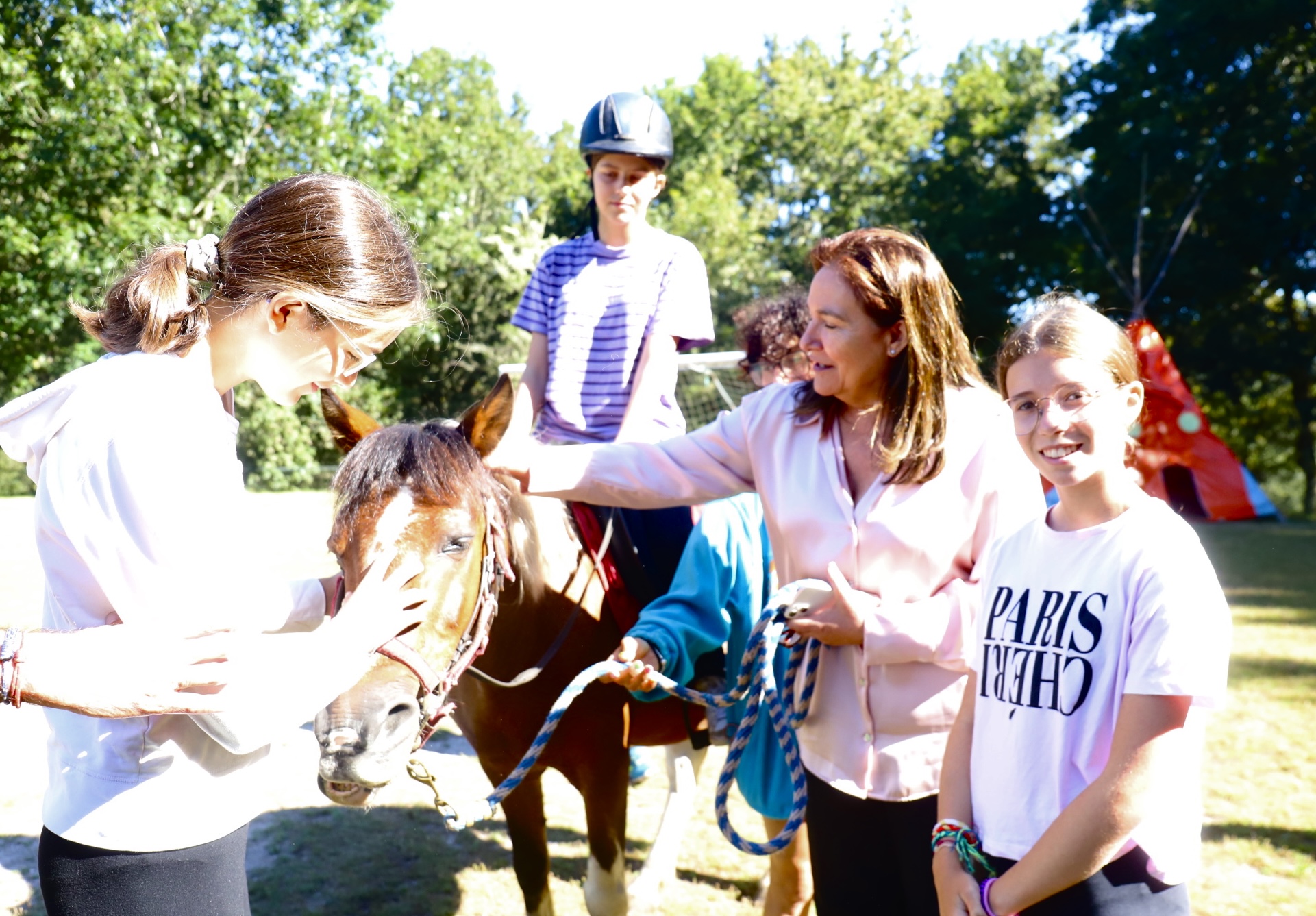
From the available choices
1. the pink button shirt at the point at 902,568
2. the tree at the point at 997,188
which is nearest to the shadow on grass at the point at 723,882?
the pink button shirt at the point at 902,568

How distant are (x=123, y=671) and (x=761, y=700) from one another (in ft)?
5.08

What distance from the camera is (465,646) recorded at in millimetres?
2350

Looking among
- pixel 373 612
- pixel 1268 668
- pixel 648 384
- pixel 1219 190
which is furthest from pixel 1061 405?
pixel 1219 190

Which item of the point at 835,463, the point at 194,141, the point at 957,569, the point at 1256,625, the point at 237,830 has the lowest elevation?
the point at 1256,625

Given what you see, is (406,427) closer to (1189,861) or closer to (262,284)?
(262,284)

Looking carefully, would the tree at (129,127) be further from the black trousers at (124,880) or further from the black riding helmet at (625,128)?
the black trousers at (124,880)

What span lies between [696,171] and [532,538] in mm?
32218

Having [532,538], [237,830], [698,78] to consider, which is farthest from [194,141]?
[698,78]

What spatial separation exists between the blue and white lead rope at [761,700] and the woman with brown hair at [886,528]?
0.14 feet

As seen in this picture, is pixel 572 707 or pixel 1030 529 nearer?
pixel 1030 529

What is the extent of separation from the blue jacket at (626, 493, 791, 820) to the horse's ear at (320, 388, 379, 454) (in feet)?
3.01

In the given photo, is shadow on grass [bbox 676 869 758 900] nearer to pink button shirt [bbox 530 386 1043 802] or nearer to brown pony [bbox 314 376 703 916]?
brown pony [bbox 314 376 703 916]

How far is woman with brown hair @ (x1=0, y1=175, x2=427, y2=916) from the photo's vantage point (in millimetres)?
1369

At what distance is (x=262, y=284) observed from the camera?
162cm
